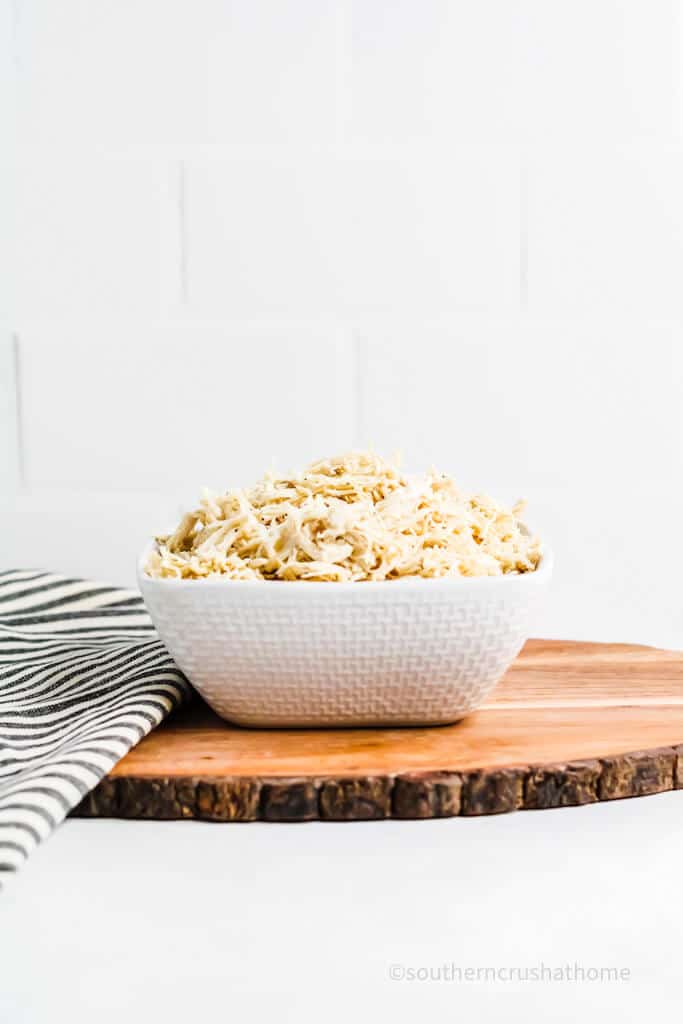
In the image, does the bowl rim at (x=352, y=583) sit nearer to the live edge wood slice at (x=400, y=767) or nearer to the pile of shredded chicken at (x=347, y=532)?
the pile of shredded chicken at (x=347, y=532)

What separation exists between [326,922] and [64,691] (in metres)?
0.35

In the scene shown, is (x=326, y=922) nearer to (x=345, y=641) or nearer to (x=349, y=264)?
(x=345, y=641)

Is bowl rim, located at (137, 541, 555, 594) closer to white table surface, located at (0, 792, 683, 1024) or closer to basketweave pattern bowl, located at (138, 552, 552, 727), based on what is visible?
basketweave pattern bowl, located at (138, 552, 552, 727)

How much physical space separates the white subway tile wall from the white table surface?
0.94 metres

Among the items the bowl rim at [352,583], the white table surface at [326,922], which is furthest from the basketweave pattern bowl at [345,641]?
the white table surface at [326,922]

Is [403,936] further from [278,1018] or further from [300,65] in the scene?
[300,65]

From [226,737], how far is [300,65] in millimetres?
1054

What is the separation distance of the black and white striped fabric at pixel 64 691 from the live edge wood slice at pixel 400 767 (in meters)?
0.03

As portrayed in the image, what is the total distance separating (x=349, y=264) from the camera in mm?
1727

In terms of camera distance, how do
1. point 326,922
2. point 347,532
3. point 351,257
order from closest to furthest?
1. point 326,922
2. point 347,532
3. point 351,257

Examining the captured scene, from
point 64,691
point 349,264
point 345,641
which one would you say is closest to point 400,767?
point 345,641

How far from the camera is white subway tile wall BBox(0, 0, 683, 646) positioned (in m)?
1.70

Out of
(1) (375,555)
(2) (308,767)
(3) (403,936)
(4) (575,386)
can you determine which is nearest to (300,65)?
(4) (575,386)

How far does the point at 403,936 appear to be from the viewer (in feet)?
2.66
